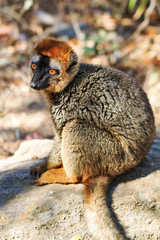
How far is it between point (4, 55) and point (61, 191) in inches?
349

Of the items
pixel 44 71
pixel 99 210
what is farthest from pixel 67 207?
pixel 44 71

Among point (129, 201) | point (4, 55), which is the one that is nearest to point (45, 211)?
point (129, 201)

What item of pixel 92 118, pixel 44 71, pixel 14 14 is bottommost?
pixel 92 118

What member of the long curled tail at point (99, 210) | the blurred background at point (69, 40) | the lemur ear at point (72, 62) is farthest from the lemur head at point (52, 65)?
the blurred background at point (69, 40)

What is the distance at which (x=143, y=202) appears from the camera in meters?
3.90

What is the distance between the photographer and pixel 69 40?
12.3 m

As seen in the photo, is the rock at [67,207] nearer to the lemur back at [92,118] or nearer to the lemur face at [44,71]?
the lemur back at [92,118]

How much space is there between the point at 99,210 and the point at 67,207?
1.48ft

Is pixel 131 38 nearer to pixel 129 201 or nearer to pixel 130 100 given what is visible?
pixel 130 100

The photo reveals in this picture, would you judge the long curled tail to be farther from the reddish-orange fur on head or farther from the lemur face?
the reddish-orange fur on head

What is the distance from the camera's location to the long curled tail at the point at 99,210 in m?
3.42

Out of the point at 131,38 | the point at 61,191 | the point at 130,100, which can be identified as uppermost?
the point at 131,38

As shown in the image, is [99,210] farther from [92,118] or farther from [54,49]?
[54,49]

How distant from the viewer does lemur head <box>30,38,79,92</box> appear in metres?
4.18
